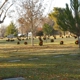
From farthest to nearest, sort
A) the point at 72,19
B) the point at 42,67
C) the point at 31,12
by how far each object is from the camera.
Answer: the point at 31,12, the point at 72,19, the point at 42,67

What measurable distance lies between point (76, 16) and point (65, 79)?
14.3 meters

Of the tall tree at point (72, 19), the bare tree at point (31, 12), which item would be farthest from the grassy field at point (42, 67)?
the bare tree at point (31, 12)

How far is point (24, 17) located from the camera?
37.9 metres

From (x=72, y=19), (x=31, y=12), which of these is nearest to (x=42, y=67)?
(x=72, y=19)

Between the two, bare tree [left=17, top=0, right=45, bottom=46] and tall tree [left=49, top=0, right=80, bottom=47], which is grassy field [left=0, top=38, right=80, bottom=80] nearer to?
tall tree [left=49, top=0, right=80, bottom=47]

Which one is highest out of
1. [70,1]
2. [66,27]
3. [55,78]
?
[70,1]

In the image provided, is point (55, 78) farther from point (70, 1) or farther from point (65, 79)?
point (70, 1)

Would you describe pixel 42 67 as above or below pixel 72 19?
below

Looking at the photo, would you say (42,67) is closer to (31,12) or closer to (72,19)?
(72,19)

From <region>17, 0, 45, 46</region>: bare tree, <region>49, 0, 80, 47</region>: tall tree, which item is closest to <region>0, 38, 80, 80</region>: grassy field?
<region>49, 0, 80, 47</region>: tall tree

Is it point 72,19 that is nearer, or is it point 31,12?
point 72,19

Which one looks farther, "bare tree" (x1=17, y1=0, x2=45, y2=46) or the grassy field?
"bare tree" (x1=17, y1=0, x2=45, y2=46)

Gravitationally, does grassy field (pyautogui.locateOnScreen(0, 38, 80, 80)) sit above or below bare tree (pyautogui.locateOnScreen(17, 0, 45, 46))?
below

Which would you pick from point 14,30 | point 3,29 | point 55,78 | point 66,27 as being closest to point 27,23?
point 66,27
